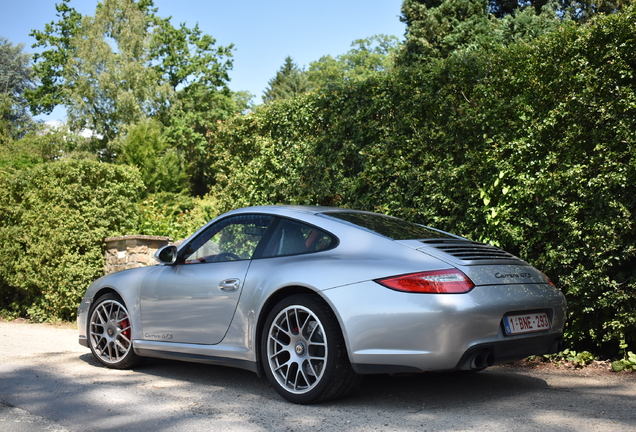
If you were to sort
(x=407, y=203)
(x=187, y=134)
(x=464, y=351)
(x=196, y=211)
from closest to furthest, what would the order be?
(x=464, y=351), (x=407, y=203), (x=196, y=211), (x=187, y=134)

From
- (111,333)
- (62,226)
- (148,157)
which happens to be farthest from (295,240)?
(148,157)

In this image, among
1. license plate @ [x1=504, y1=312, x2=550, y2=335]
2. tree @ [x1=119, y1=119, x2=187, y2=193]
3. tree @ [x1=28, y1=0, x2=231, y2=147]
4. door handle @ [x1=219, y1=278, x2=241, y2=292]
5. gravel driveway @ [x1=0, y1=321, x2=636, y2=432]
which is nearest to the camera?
A: gravel driveway @ [x1=0, y1=321, x2=636, y2=432]

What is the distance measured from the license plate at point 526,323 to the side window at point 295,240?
1.27m

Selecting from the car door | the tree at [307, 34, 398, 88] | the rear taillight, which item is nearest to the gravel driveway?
the car door

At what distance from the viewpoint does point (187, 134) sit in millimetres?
42125

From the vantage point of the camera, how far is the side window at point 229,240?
15.8 feet

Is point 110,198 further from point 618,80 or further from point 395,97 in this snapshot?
point 618,80

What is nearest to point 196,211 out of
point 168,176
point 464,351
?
point 464,351

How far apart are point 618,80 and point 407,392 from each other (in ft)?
10.5

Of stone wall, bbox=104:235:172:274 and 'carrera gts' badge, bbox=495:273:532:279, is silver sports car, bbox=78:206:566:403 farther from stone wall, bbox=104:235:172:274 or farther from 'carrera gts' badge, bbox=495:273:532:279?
stone wall, bbox=104:235:172:274

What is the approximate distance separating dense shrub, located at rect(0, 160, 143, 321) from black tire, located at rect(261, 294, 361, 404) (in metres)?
5.93

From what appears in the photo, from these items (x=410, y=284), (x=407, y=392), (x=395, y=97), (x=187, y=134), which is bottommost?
(x=407, y=392)

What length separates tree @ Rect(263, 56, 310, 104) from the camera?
198 feet

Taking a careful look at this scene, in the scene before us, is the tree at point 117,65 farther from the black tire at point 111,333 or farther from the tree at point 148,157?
the black tire at point 111,333
